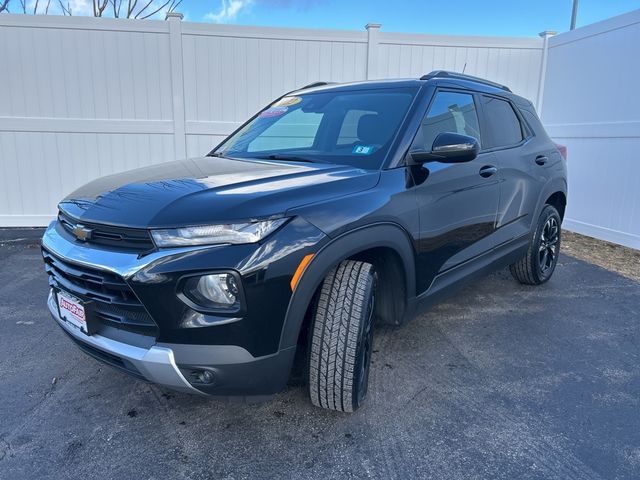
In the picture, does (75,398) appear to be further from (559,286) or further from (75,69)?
(75,69)

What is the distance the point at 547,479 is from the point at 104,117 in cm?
682

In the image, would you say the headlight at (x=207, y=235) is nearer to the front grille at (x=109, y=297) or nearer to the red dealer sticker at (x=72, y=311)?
the front grille at (x=109, y=297)

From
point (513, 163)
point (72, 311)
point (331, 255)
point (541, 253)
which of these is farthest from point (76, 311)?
point (541, 253)

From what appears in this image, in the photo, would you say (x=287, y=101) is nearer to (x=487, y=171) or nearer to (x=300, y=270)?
(x=487, y=171)

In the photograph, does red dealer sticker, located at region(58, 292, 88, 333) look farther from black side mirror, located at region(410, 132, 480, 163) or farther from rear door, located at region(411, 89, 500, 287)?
black side mirror, located at region(410, 132, 480, 163)

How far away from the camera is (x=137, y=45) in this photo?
6594 mm

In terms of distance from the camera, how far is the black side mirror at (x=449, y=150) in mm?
2498

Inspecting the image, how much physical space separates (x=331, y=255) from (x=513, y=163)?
2.21m

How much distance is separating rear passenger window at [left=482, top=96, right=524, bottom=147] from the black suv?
1.15 feet

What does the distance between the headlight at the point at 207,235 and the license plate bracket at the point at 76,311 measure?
20.8 inches

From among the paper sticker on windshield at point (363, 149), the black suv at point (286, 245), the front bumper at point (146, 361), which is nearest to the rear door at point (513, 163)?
the black suv at point (286, 245)

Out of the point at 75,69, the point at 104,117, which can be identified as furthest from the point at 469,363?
the point at 75,69

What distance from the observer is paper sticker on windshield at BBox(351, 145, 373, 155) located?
2639 millimetres

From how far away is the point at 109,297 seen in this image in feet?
6.55
